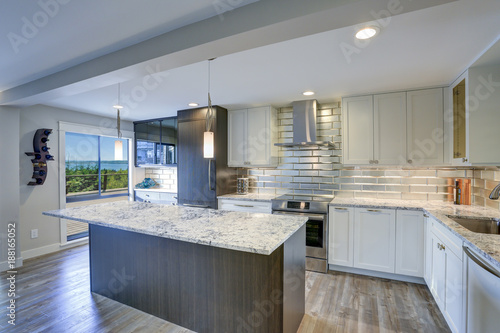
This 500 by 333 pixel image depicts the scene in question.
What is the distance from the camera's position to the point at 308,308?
241 cm

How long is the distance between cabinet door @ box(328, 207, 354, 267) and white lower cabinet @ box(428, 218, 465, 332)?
84 centimetres

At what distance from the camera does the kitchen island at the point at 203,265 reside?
5.55ft

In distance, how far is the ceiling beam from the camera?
49.4 inches

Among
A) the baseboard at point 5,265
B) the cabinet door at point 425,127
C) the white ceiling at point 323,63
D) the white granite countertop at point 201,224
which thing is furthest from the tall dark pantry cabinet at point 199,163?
the cabinet door at point 425,127

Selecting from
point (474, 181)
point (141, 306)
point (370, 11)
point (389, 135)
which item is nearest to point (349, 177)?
point (389, 135)

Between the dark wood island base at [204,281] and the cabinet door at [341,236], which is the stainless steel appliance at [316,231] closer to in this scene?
the cabinet door at [341,236]

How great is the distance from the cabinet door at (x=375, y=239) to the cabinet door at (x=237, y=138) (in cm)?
197

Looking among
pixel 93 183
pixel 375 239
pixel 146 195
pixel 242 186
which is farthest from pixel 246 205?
pixel 93 183

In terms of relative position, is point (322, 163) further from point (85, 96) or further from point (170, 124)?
point (85, 96)

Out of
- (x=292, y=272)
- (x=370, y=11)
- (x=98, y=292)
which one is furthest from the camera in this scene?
(x=98, y=292)

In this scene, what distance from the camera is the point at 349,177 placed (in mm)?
3670

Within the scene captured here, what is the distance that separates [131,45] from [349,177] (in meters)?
3.21

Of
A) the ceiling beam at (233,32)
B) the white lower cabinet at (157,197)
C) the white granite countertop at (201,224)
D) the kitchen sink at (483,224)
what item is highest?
the ceiling beam at (233,32)

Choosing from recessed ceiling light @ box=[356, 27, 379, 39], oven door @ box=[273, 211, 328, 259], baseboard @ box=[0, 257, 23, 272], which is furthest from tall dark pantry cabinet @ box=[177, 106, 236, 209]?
recessed ceiling light @ box=[356, 27, 379, 39]
